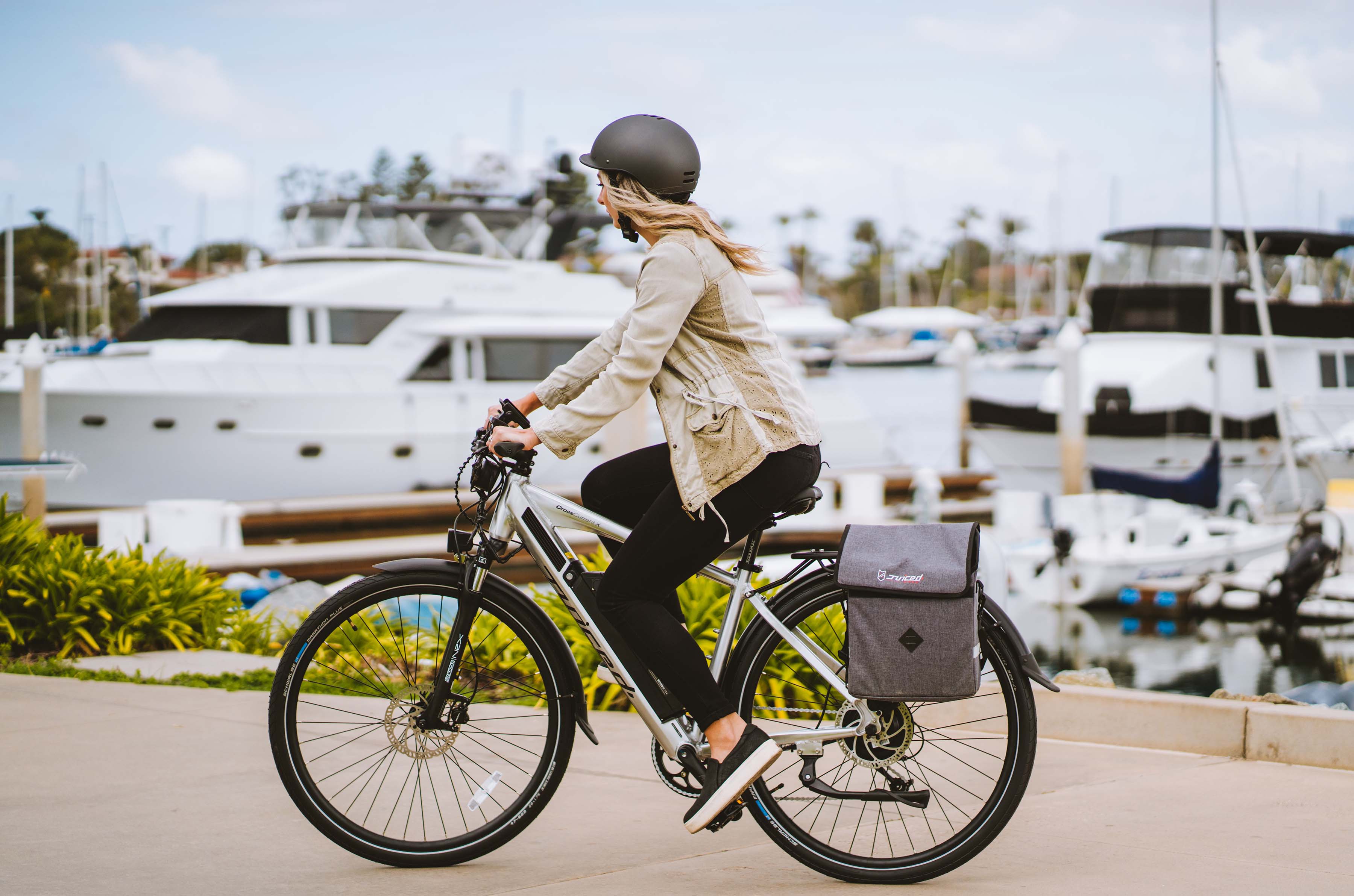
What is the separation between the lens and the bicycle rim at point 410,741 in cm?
366

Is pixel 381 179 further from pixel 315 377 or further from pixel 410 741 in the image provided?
pixel 410 741

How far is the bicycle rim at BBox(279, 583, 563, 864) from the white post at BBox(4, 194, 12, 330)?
15522 millimetres

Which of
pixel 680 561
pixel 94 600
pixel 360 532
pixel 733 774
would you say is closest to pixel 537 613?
pixel 680 561

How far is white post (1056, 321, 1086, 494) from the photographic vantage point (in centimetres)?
2023

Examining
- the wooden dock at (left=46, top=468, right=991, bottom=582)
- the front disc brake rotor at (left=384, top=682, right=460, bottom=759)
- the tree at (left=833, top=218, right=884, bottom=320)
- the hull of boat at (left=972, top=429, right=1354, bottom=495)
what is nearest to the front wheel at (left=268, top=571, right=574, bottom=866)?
the front disc brake rotor at (left=384, top=682, right=460, bottom=759)

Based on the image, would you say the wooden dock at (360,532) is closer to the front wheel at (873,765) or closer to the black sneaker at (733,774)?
the front wheel at (873,765)

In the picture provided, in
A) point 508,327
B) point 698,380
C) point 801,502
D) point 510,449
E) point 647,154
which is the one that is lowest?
point 801,502

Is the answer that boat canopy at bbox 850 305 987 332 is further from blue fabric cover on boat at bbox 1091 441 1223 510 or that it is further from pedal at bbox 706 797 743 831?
pedal at bbox 706 797 743 831

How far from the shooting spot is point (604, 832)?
13.4 feet

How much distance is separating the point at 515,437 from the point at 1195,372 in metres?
22.2

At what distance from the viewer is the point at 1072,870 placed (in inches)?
145

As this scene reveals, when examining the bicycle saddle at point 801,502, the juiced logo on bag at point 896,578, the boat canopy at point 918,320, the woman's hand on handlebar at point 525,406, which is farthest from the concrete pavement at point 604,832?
the boat canopy at point 918,320

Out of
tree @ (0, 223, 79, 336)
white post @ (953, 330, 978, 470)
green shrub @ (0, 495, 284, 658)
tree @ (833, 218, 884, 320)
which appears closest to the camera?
green shrub @ (0, 495, 284, 658)

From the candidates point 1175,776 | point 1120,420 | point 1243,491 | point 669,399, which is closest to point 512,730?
point 669,399
